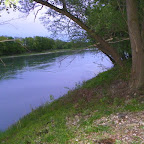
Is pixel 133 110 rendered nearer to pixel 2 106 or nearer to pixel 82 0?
pixel 82 0

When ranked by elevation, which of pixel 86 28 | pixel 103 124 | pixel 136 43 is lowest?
pixel 103 124

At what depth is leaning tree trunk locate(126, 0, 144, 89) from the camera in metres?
6.79

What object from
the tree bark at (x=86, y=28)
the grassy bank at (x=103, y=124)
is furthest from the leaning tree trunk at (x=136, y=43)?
the tree bark at (x=86, y=28)

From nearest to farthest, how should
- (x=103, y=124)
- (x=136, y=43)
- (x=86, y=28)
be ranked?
(x=103, y=124) → (x=136, y=43) → (x=86, y=28)

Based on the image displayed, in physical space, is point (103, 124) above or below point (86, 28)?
below

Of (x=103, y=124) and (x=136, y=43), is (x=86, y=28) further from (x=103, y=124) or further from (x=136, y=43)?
(x=103, y=124)

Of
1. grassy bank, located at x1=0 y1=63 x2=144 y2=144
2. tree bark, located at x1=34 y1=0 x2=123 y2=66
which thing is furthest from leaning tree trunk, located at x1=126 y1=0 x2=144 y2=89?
tree bark, located at x1=34 y1=0 x2=123 y2=66

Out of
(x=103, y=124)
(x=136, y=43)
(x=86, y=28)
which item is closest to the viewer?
(x=103, y=124)

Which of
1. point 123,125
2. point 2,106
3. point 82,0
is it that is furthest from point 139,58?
point 2,106

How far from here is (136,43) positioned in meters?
6.87

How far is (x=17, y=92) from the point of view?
56.3 ft

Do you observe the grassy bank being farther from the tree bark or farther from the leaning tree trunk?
the tree bark

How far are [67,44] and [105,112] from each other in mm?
7192

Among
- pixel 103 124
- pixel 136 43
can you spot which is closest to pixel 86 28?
pixel 136 43
